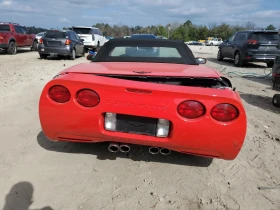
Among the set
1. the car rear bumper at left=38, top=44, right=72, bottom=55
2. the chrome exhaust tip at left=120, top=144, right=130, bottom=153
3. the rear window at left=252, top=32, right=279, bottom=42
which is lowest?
the chrome exhaust tip at left=120, top=144, right=130, bottom=153

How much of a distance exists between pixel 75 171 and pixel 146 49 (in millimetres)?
2271

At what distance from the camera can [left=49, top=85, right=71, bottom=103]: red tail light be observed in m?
2.62

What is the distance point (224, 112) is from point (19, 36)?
57.1 ft

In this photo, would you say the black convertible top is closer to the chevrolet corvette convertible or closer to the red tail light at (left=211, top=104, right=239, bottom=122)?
the chevrolet corvette convertible

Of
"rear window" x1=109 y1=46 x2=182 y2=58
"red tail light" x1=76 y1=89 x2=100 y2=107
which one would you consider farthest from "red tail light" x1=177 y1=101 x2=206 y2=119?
"rear window" x1=109 y1=46 x2=182 y2=58

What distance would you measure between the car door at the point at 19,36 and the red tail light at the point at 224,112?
16.9 metres

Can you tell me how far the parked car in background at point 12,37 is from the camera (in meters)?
15.4

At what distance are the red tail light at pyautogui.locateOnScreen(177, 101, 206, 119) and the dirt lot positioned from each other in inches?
29.1

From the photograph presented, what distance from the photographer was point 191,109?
2480mm

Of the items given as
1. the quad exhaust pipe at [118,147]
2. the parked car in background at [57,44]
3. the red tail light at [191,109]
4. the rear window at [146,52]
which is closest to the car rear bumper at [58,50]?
the parked car in background at [57,44]

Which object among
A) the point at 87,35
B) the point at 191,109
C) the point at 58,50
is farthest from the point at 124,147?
the point at 87,35

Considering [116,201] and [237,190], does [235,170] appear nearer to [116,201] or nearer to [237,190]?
[237,190]

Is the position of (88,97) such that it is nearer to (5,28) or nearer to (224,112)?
(224,112)

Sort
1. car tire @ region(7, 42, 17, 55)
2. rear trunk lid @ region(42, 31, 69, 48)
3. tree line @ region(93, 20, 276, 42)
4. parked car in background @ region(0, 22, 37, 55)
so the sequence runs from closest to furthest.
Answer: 1. rear trunk lid @ region(42, 31, 69, 48)
2. parked car in background @ region(0, 22, 37, 55)
3. car tire @ region(7, 42, 17, 55)
4. tree line @ region(93, 20, 276, 42)
